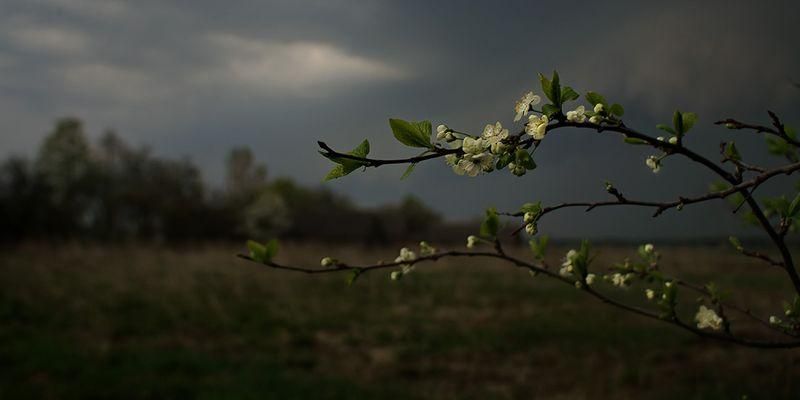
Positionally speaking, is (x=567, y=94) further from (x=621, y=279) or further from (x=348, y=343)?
(x=348, y=343)

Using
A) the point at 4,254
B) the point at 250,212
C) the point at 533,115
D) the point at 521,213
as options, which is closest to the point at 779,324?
the point at 521,213

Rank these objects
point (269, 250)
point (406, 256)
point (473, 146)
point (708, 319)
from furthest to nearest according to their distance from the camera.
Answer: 1. point (708, 319)
2. point (406, 256)
3. point (269, 250)
4. point (473, 146)

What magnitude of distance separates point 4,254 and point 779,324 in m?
19.4

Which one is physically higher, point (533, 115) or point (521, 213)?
point (533, 115)

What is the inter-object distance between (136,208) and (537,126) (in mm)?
35199

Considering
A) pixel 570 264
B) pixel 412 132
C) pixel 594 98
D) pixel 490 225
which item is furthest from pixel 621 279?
pixel 412 132

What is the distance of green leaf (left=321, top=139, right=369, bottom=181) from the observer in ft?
4.68

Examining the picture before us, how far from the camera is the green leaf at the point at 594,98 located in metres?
1.52

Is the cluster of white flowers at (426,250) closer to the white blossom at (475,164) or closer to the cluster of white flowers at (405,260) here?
the cluster of white flowers at (405,260)

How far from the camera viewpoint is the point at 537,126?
1.43 meters

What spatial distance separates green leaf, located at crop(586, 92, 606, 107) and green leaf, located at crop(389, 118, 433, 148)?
0.41m

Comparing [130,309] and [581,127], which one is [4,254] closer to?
[130,309]

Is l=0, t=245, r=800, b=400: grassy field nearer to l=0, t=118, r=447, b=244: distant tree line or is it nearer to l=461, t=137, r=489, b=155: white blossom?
l=461, t=137, r=489, b=155: white blossom

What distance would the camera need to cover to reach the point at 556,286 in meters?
13.7
